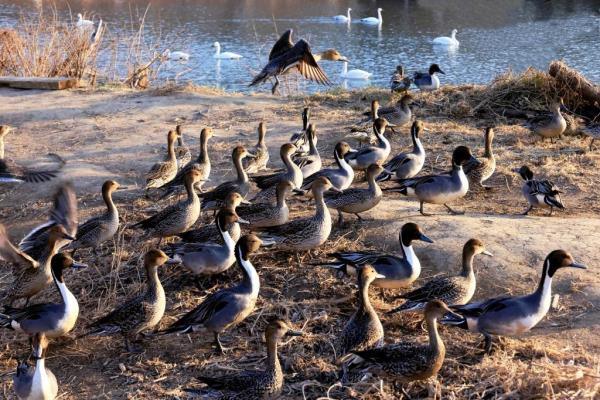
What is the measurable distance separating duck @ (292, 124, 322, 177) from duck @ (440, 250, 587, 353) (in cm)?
354

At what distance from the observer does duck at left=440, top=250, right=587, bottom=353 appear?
524 cm

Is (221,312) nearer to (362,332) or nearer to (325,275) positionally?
(362,332)

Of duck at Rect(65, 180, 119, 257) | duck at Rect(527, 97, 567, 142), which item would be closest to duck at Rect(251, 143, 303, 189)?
duck at Rect(65, 180, 119, 257)

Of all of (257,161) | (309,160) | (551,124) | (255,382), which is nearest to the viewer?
(255,382)

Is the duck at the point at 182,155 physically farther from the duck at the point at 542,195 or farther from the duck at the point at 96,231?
the duck at the point at 542,195

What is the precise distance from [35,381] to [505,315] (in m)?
2.95

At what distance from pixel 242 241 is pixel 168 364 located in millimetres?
1036

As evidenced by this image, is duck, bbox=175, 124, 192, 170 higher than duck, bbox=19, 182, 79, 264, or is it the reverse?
duck, bbox=175, 124, 192, 170

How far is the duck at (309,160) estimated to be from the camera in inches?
340

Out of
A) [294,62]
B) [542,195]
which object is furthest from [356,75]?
[542,195]

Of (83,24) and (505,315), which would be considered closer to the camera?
(505,315)

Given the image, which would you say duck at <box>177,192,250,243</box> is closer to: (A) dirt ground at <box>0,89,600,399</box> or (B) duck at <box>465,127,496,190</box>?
(A) dirt ground at <box>0,89,600,399</box>

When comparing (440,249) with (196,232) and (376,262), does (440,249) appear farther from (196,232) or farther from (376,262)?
(196,232)

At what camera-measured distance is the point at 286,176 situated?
809cm
